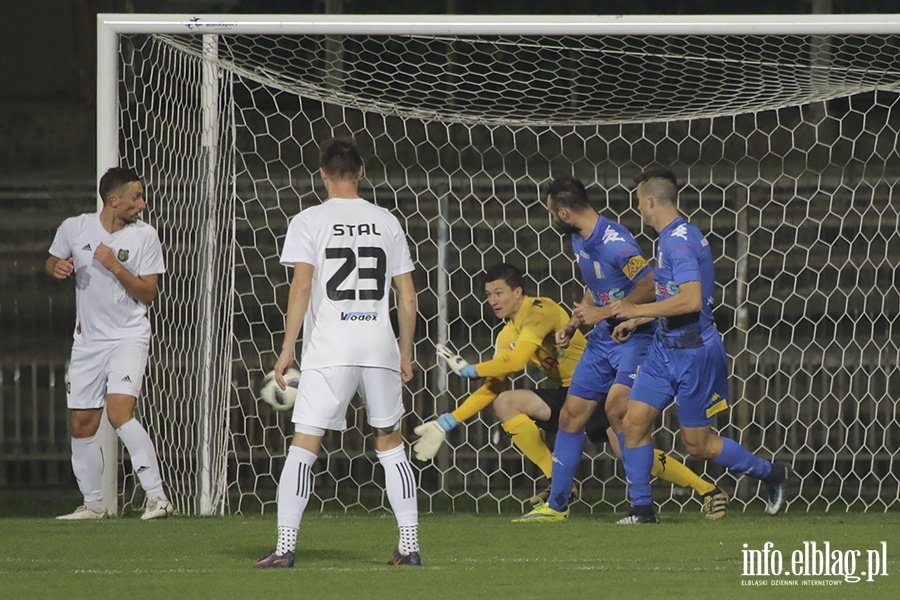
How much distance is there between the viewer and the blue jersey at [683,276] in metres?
5.86

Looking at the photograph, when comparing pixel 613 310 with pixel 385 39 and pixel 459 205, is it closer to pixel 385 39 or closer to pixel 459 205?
pixel 459 205

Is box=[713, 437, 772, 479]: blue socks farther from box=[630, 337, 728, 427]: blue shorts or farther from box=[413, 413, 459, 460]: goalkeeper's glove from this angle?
box=[413, 413, 459, 460]: goalkeeper's glove

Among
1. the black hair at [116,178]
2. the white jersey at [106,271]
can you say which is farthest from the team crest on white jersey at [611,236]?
the black hair at [116,178]

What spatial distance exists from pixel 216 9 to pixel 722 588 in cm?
625

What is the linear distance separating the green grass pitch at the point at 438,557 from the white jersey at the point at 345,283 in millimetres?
754

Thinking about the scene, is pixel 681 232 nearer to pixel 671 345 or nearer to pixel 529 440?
pixel 671 345

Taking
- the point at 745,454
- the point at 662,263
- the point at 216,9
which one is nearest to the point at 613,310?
the point at 662,263

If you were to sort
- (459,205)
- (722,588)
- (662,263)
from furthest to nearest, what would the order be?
(459,205) → (662,263) → (722,588)

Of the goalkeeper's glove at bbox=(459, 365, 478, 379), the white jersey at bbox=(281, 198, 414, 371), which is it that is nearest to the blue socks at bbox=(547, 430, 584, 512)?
the goalkeeper's glove at bbox=(459, 365, 478, 379)

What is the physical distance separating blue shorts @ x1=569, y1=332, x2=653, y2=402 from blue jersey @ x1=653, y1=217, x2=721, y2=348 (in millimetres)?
234

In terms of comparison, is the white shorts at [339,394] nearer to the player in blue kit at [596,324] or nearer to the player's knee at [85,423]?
the player in blue kit at [596,324]

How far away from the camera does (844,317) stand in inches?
336

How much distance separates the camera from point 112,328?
21.5ft

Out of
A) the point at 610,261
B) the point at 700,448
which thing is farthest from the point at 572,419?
the point at 610,261
